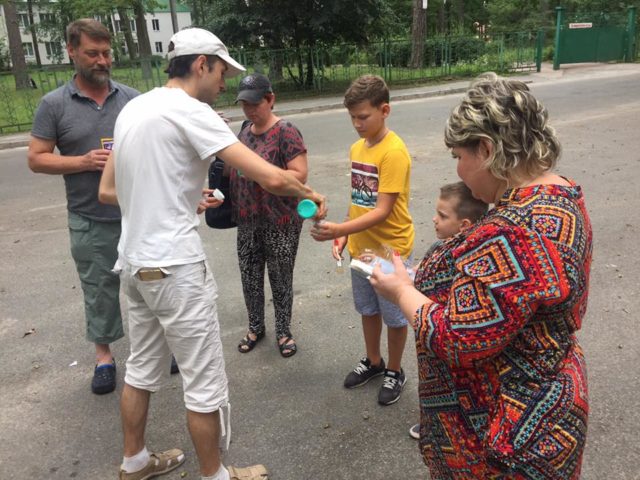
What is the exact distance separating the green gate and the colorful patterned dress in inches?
960

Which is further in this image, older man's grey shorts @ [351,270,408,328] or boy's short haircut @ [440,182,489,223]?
older man's grey shorts @ [351,270,408,328]

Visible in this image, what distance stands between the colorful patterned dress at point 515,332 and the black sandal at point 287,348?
6.89 ft

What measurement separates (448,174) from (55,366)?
572 centimetres

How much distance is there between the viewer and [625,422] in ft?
9.07

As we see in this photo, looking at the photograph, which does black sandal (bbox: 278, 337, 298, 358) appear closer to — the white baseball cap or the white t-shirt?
the white t-shirt

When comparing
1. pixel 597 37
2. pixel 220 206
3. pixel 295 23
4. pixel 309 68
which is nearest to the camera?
pixel 220 206

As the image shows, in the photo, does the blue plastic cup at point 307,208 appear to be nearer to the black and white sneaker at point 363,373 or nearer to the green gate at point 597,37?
the black and white sneaker at point 363,373

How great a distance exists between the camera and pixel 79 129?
3.11m

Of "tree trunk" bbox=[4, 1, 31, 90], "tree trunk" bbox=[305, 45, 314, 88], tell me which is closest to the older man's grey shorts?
"tree trunk" bbox=[305, 45, 314, 88]

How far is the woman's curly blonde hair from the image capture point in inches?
53.5

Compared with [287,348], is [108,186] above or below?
above

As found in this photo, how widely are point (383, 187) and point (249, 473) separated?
5.11 ft

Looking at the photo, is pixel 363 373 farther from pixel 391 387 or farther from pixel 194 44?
pixel 194 44

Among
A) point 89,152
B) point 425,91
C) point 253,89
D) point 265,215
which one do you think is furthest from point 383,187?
point 425,91
